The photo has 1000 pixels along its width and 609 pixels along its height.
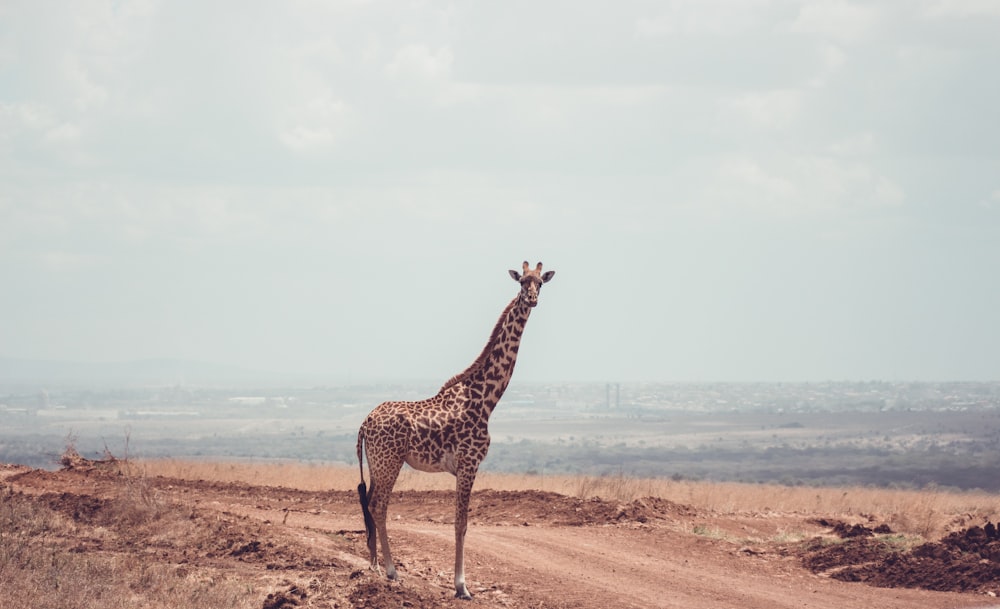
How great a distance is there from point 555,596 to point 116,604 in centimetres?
582

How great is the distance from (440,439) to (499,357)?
1.44m

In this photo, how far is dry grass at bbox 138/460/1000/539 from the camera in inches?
1083

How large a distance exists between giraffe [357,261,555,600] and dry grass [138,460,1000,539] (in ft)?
36.7

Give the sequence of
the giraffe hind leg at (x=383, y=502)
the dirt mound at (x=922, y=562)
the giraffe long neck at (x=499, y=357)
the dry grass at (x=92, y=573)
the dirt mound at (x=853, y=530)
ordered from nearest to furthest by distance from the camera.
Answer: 1. the dry grass at (x=92, y=573)
2. the giraffe hind leg at (x=383, y=502)
3. the giraffe long neck at (x=499, y=357)
4. the dirt mound at (x=922, y=562)
5. the dirt mound at (x=853, y=530)

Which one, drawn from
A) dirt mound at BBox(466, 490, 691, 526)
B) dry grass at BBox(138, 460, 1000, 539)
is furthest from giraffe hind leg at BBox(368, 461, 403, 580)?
dry grass at BBox(138, 460, 1000, 539)

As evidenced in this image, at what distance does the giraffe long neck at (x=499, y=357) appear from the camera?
17.2 metres

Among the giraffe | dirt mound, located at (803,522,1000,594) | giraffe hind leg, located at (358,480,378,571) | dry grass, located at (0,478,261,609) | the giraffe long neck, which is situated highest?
the giraffe long neck

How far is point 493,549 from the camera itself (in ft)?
65.5

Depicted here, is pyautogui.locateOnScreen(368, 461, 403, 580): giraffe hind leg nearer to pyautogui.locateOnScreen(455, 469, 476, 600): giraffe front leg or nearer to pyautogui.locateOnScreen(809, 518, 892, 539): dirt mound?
pyautogui.locateOnScreen(455, 469, 476, 600): giraffe front leg

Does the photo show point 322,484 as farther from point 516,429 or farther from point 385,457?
point 516,429

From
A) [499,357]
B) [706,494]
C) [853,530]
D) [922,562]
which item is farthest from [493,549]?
[706,494]

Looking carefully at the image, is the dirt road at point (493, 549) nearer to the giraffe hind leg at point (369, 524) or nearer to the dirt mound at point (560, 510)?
the dirt mound at point (560, 510)

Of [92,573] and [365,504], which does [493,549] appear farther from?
[92,573]

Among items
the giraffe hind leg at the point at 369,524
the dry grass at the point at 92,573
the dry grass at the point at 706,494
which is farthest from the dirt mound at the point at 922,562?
the dry grass at the point at 92,573
